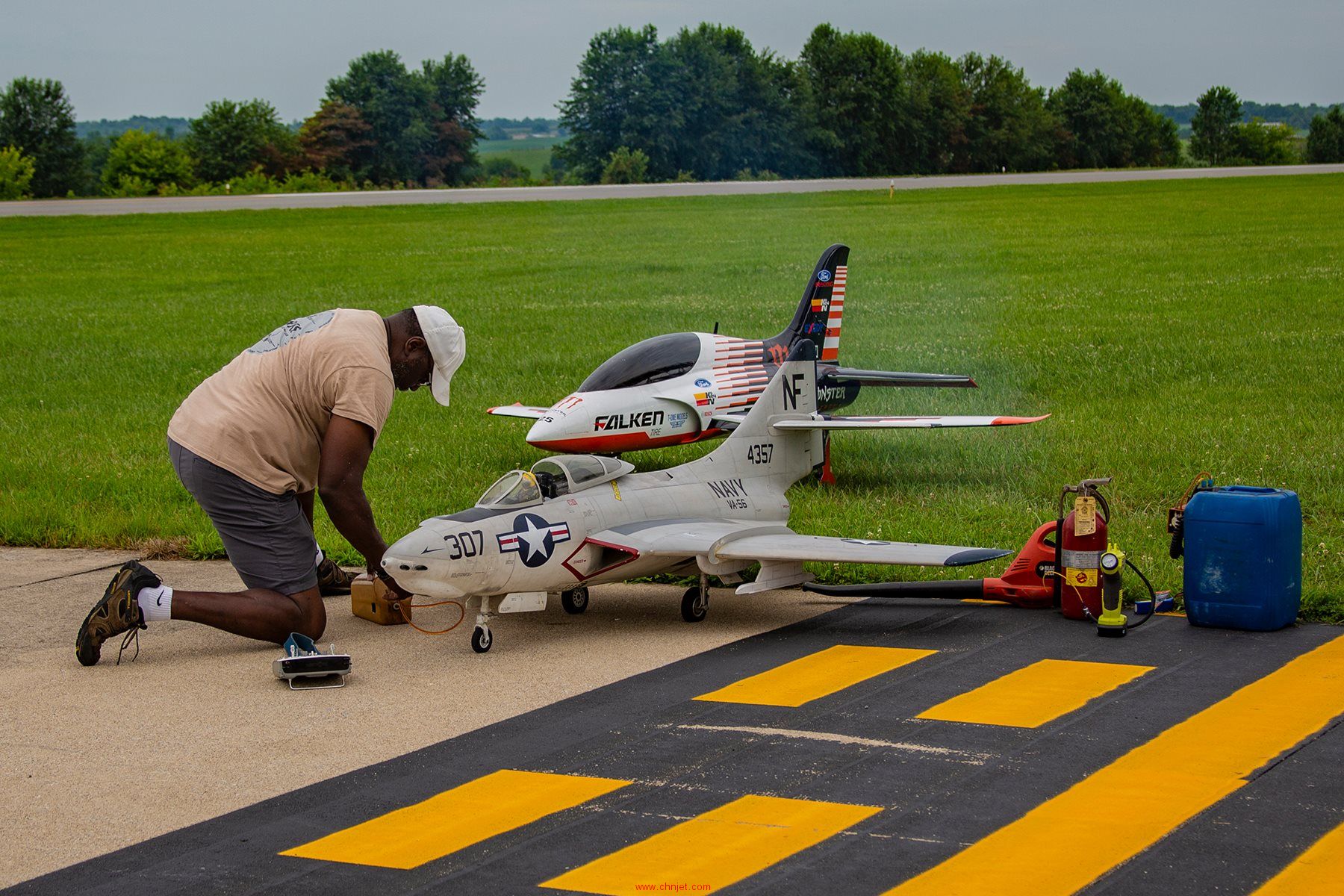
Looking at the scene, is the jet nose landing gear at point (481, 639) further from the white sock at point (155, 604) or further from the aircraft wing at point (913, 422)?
the aircraft wing at point (913, 422)

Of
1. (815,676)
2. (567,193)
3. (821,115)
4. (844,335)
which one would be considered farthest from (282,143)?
(815,676)

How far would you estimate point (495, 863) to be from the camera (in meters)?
4.87

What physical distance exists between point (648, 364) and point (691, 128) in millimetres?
48119

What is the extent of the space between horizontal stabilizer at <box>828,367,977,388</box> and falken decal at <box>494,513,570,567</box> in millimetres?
5227

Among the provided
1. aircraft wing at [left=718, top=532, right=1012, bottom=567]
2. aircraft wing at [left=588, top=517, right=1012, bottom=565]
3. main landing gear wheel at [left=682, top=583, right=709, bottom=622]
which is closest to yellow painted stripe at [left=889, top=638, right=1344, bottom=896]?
aircraft wing at [left=718, top=532, right=1012, bottom=567]

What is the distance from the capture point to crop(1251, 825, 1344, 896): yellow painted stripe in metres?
4.42

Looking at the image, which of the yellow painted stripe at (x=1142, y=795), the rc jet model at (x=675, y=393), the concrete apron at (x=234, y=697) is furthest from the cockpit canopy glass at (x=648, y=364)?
the yellow painted stripe at (x=1142, y=795)

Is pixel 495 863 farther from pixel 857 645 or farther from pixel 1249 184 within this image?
pixel 1249 184

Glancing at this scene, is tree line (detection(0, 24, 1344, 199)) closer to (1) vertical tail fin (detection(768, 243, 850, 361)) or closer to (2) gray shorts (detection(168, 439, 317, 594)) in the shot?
(1) vertical tail fin (detection(768, 243, 850, 361))

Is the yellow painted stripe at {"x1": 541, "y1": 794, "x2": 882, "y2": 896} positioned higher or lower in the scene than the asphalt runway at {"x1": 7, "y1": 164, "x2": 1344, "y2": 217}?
lower

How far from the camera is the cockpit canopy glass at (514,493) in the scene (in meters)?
7.68

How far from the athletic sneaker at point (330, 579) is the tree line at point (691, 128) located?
155 feet

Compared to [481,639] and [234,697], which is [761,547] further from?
[234,697]

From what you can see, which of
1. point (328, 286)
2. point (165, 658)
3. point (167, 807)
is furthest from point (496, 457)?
point (328, 286)
